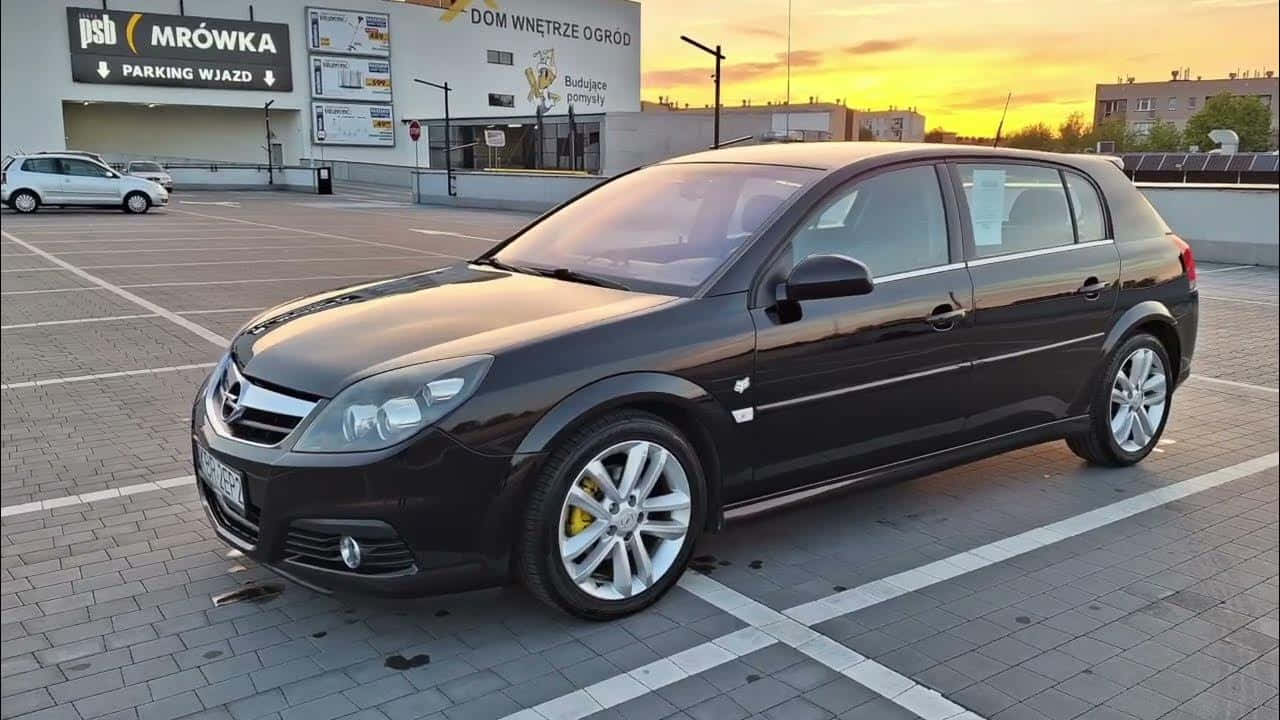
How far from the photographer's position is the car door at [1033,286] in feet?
Result: 14.6

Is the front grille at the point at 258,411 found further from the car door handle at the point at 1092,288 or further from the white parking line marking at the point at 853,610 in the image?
the car door handle at the point at 1092,288

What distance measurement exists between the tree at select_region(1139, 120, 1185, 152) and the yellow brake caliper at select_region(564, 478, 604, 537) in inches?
2032

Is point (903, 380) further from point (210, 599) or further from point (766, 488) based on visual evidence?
point (210, 599)

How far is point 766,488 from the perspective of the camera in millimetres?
3803

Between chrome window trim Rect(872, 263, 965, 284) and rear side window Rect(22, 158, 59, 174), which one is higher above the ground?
rear side window Rect(22, 158, 59, 174)

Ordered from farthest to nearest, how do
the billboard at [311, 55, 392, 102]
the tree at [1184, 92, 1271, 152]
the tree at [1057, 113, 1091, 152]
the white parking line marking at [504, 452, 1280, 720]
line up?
the tree at [1184, 92, 1271, 152] < the billboard at [311, 55, 392, 102] < the tree at [1057, 113, 1091, 152] < the white parking line marking at [504, 452, 1280, 720]

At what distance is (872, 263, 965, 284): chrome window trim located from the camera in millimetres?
4121

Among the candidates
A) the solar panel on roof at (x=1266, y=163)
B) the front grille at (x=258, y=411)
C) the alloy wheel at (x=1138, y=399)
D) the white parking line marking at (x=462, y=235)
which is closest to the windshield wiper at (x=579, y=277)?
the front grille at (x=258, y=411)

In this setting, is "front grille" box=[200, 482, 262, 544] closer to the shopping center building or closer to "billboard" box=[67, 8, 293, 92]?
the shopping center building

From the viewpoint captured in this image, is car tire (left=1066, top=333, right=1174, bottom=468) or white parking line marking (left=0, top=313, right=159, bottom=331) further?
white parking line marking (left=0, top=313, right=159, bottom=331)

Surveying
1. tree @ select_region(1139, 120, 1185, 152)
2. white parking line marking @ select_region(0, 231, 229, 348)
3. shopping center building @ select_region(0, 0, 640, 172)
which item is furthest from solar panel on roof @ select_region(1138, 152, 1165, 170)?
white parking line marking @ select_region(0, 231, 229, 348)

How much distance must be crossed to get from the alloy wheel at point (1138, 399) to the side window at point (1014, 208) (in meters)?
0.79

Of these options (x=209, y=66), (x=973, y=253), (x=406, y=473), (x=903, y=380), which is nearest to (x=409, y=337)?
(x=406, y=473)

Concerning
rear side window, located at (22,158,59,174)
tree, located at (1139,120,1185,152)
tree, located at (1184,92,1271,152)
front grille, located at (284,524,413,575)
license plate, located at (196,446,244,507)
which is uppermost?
tree, located at (1184,92,1271,152)
